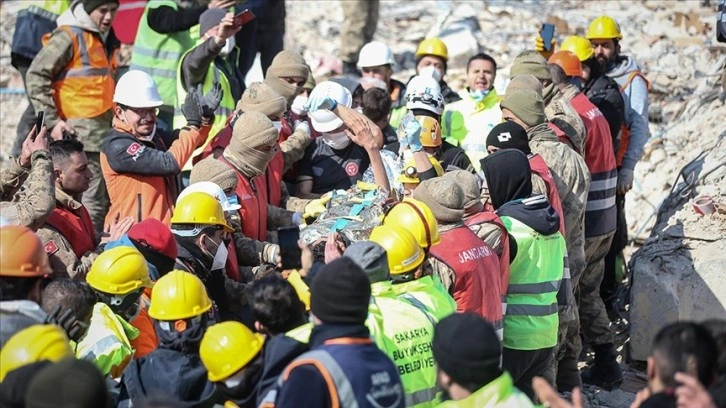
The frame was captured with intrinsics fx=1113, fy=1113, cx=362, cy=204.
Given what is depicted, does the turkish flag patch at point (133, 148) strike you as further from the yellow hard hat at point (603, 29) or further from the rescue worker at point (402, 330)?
the yellow hard hat at point (603, 29)

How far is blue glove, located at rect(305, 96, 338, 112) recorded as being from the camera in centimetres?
806

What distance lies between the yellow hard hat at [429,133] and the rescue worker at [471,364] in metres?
4.04

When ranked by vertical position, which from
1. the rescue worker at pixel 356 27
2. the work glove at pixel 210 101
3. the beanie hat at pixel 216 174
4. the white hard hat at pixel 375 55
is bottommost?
the rescue worker at pixel 356 27

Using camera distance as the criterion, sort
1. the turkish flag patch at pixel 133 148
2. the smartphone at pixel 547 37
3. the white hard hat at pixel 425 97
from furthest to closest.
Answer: the smartphone at pixel 547 37, the white hard hat at pixel 425 97, the turkish flag patch at pixel 133 148

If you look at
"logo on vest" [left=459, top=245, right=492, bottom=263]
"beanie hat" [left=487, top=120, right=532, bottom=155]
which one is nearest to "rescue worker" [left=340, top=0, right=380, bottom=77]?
"beanie hat" [left=487, top=120, right=532, bottom=155]

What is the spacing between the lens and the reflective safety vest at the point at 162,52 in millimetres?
9773

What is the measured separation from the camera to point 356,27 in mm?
14305

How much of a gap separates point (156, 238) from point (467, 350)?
91.9 inches

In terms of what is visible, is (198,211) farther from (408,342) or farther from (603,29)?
(603,29)

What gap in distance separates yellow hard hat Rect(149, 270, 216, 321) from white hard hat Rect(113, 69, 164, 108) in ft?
8.63

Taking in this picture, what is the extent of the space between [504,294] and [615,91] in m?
4.04

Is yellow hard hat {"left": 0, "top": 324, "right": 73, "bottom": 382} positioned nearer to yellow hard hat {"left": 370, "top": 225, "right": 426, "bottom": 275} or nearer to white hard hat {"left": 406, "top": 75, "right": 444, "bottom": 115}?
yellow hard hat {"left": 370, "top": 225, "right": 426, "bottom": 275}

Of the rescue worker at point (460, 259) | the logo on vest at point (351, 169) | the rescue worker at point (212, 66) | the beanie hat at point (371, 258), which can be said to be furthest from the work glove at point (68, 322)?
the rescue worker at point (212, 66)

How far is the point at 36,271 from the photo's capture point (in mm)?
4953
